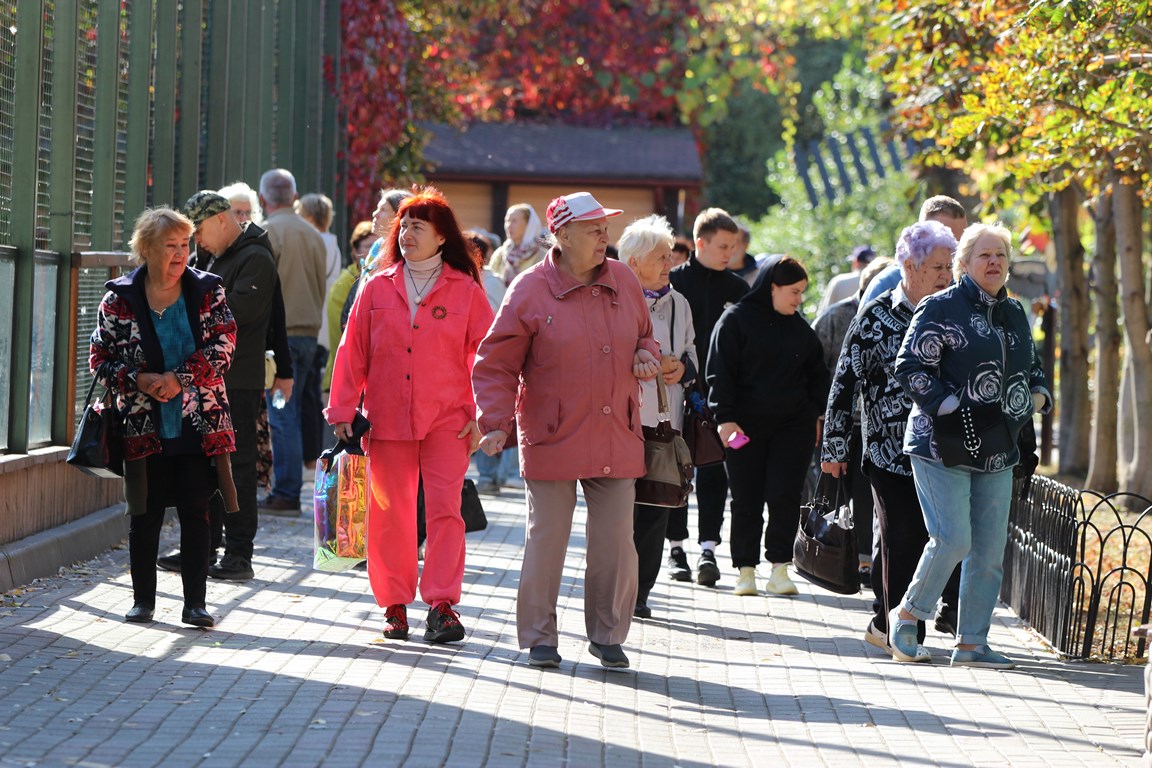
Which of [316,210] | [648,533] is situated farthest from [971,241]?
[316,210]

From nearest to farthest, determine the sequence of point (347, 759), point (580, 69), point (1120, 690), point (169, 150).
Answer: point (347, 759) → point (1120, 690) → point (169, 150) → point (580, 69)

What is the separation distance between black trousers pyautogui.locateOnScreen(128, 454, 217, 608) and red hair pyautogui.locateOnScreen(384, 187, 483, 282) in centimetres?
127

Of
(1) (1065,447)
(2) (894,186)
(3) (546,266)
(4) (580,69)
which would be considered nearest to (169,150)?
(3) (546,266)

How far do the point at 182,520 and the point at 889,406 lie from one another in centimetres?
315

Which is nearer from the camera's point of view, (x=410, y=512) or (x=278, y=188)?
(x=410, y=512)

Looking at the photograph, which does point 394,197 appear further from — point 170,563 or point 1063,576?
point 1063,576

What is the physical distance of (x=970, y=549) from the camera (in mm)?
8227

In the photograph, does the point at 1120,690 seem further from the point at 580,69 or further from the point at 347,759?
the point at 580,69

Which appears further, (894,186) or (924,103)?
Answer: (894,186)

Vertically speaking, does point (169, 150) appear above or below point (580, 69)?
below

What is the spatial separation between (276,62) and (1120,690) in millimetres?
13053

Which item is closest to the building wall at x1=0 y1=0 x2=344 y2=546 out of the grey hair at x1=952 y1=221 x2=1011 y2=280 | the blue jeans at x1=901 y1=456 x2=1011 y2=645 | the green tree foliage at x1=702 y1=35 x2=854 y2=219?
the blue jeans at x1=901 y1=456 x2=1011 y2=645

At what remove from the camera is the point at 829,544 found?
902 cm

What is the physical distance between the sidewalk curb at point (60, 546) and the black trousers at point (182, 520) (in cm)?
97
